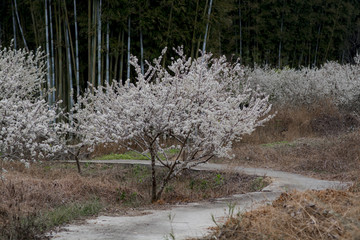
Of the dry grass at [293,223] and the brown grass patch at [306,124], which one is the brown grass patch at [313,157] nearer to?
the brown grass patch at [306,124]

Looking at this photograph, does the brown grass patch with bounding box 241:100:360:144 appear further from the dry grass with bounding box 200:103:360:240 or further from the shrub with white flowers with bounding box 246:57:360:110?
the shrub with white flowers with bounding box 246:57:360:110

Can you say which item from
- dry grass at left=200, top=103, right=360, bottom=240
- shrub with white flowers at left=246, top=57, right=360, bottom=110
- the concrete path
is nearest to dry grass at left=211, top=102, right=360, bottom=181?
dry grass at left=200, top=103, right=360, bottom=240

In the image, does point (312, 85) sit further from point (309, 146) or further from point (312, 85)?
point (309, 146)

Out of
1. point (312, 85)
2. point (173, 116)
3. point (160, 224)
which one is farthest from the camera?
point (312, 85)

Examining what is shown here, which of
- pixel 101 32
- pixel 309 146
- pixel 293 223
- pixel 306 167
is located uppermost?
pixel 101 32

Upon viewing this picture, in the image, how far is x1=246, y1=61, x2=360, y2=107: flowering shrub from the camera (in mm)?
16953

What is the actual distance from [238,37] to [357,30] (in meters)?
8.71

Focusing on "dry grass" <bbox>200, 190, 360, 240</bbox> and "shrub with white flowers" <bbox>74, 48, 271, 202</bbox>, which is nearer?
"dry grass" <bbox>200, 190, 360, 240</bbox>

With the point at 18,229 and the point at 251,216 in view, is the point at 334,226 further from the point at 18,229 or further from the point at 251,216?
the point at 18,229

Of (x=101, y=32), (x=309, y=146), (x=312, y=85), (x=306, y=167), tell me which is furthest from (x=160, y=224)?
(x=312, y=85)

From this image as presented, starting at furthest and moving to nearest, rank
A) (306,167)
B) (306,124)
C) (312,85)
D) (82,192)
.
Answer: (312,85) → (306,124) → (306,167) → (82,192)

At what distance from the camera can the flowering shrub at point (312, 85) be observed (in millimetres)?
16953

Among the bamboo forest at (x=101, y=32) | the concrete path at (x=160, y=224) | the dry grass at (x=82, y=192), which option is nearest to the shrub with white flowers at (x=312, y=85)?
the bamboo forest at (x=101, y=32)

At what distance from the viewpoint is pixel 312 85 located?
19.3m
